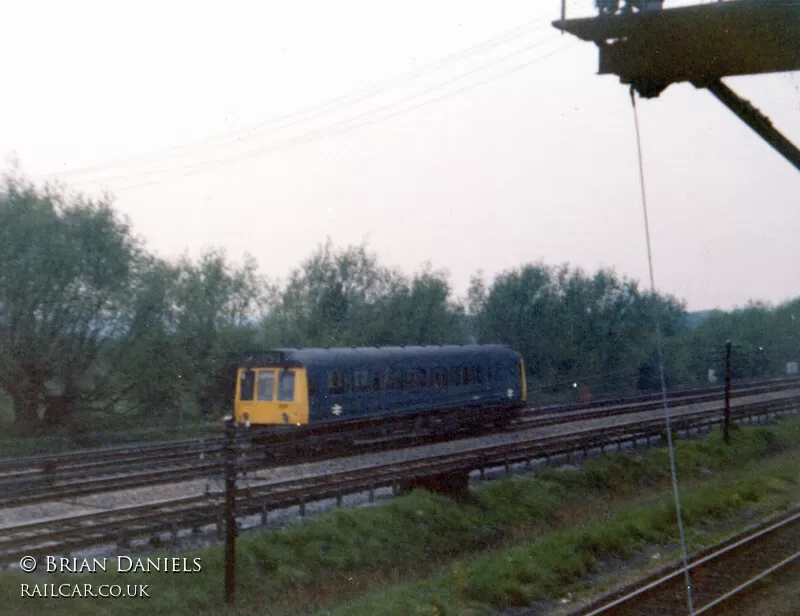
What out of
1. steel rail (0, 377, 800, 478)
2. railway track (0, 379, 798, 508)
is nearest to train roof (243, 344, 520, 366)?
steel rail (0, 377, 800, 478)

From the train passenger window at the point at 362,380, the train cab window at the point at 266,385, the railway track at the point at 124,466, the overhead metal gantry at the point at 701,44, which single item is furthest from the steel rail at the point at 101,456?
the overhead metal gantry at the point at 701,44

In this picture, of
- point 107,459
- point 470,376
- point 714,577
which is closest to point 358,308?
point 470,376

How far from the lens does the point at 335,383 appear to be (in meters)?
25.0

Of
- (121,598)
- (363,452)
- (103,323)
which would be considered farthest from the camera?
(103,323)

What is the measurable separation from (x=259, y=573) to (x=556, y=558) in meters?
5.14

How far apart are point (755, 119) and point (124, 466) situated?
664 inches

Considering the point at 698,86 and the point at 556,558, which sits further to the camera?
the point at 556,558

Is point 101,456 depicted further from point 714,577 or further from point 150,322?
point 714,577

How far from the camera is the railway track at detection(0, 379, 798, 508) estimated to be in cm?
1664

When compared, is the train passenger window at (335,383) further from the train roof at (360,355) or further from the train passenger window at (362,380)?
the train passenger window at (362,380)

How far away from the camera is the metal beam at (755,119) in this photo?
790cm

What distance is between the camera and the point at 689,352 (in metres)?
67.0

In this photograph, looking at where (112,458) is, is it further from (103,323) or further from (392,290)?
(392,290)

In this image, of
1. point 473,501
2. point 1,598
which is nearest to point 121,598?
point 1,598
